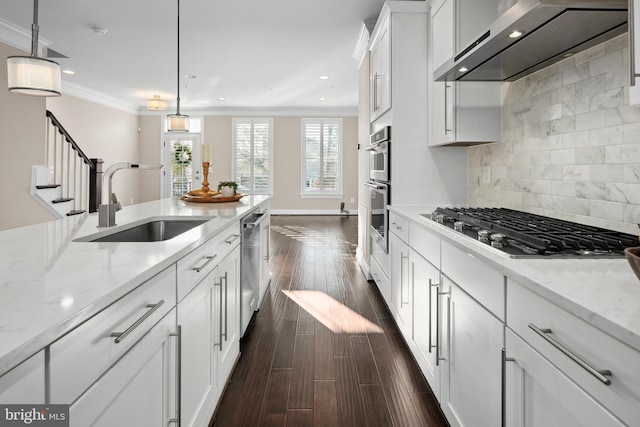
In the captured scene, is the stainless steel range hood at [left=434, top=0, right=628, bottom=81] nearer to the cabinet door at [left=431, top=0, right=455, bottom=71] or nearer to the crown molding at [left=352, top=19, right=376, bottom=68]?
the cabinet door at [left=431, top=0, right=455, bottom=71]

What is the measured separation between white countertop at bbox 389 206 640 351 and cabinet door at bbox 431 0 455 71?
1774mm

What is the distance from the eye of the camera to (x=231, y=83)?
7.85 metres

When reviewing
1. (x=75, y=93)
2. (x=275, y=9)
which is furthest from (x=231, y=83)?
(x=275, y=9)

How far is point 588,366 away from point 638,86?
81cm

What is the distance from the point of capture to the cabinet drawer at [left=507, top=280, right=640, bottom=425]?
702 millimetres

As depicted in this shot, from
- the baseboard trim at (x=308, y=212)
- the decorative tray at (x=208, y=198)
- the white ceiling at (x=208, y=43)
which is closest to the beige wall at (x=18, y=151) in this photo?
the white ceiling at (x=208, y=43)

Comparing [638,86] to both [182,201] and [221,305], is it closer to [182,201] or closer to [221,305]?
[221,305]

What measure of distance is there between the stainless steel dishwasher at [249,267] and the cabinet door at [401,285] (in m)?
1.01

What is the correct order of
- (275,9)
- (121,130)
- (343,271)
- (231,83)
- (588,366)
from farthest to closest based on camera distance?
(121,130), (231,83), (343,271), (275,9), (588,366)

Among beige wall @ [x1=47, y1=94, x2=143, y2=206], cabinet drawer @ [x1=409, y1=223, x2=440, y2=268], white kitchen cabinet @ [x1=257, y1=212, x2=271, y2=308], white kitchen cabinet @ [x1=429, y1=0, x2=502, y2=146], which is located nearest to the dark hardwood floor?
white kitchen cabinet @ [x1=257, y1=212, x2=271, y2=308]

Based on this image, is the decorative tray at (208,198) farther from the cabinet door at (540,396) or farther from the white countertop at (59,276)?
the cabinet door at (540,396)

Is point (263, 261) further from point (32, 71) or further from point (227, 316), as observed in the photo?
point (32, 71)

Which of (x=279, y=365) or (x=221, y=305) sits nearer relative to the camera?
(x=221, y=305)

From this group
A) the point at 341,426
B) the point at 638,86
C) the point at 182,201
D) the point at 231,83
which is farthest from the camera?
the point at 231,83
